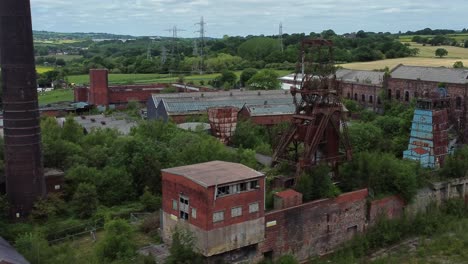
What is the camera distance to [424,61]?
78625mm

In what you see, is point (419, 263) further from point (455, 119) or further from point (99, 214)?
point (455, 119)

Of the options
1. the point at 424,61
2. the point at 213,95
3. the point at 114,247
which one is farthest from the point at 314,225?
the point at 424,61

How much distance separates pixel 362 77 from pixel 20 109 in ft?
144

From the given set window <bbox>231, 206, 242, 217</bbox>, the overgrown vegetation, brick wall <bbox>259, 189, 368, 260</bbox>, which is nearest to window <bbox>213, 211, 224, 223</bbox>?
window <bbox>231, 206, 242, 217</bbox>

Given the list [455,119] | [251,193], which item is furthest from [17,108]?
[455,119]

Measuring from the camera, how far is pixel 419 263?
24.0m

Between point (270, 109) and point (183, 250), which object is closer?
point (183, 250)

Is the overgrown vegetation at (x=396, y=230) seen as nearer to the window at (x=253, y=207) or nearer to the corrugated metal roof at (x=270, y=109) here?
the window at (x=253, y=207)

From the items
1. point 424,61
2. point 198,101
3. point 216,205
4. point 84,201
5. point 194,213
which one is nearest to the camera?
point 216,205

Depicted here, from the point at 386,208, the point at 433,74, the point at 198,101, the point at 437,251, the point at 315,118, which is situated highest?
the point at 433,74

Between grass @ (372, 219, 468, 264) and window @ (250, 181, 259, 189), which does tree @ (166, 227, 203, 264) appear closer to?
window @ (250, 181, 259, 189)

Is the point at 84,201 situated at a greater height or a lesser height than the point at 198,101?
lesser

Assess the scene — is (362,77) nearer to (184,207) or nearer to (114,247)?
(184,207)

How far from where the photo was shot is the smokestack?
23859 millimetres
